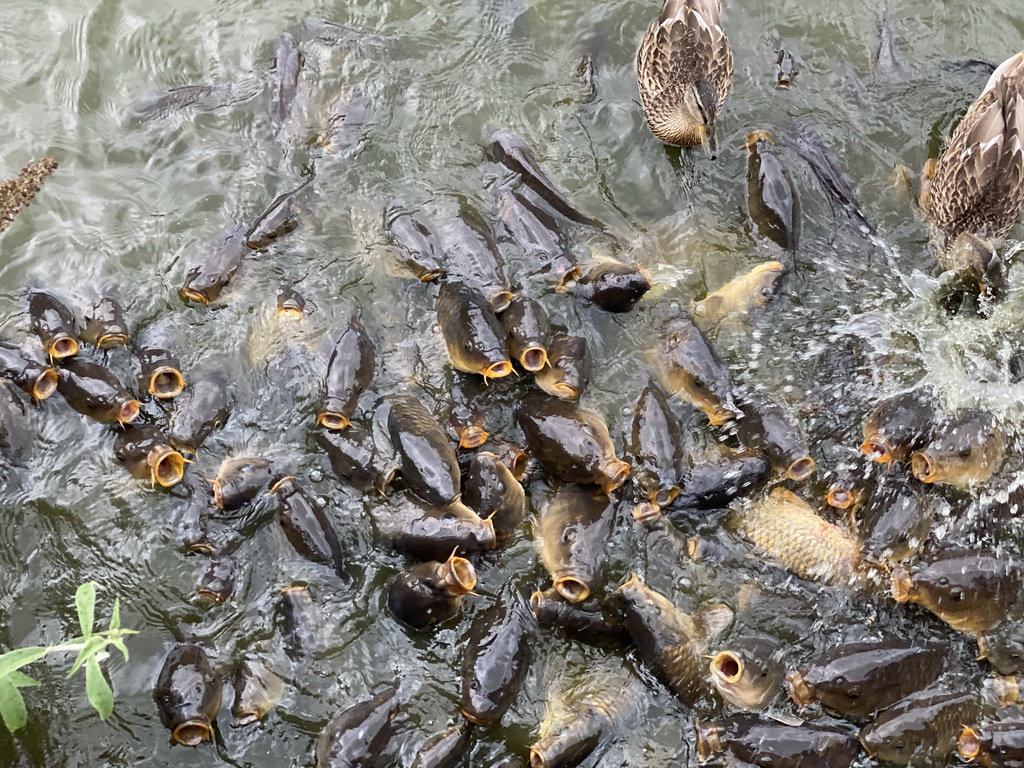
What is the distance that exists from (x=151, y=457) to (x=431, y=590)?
5.74 feet

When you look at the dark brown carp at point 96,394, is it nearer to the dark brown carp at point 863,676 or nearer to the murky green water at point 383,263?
the murky green water at point 383,263

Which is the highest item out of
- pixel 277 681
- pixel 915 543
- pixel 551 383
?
pixel 551 383

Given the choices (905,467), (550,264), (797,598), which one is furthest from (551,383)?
(905,467)

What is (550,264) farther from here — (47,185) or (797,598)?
(47,185)

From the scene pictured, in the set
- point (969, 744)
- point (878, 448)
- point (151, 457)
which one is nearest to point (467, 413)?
point (151, 457)

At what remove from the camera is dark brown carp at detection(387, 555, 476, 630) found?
4172mm

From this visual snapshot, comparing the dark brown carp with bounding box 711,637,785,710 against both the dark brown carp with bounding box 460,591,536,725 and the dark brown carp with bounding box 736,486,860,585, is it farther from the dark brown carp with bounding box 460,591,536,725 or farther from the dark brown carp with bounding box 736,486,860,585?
the dark brown carp with bounding box 460,591,536,725

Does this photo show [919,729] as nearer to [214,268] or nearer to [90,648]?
[90,648]

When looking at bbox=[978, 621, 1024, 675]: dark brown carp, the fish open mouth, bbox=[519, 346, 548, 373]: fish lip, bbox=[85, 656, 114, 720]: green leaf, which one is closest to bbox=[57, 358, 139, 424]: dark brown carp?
the fish open mouth

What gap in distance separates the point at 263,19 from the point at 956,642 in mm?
6254

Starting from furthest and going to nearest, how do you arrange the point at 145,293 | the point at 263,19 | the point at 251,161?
the point at 263,19
the point at 251,161
the point at 145,293

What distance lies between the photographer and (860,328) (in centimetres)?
534

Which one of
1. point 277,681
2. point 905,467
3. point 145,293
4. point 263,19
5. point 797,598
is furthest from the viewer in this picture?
point 263,19

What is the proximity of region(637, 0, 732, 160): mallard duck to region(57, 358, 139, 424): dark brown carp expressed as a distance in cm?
402
